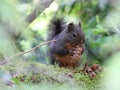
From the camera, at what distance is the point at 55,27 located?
3371mm

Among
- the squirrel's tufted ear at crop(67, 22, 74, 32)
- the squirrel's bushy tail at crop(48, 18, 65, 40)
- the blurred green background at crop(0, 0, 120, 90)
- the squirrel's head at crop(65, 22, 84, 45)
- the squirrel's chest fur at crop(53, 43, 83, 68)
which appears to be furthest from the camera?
the squirrel's bushy tail at crop(48, 18, 65, 40)

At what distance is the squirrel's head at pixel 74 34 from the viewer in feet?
9.75

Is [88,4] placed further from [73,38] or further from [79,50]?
[79,50]

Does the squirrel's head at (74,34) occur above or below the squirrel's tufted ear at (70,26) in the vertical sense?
below

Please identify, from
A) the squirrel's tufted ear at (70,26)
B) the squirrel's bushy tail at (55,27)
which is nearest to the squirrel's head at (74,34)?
the squirrel's tufted ear at (70,26)

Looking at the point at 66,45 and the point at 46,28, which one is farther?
the point at 46,28

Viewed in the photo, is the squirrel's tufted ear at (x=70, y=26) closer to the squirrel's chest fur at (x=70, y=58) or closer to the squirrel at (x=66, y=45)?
the squirrel at (x=66, y=45)

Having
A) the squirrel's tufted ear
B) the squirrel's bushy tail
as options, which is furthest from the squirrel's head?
the squirrel's bushy tail

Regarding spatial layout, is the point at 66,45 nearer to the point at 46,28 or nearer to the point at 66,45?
the point at 66,45

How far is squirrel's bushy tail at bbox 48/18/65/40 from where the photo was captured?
330 cm

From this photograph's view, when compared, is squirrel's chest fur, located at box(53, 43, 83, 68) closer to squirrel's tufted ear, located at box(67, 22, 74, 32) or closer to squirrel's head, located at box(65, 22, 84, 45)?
squirrel's head, located at box(65, 22, 84, 45)

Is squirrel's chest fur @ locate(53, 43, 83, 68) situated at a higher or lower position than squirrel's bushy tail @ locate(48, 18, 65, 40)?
lower

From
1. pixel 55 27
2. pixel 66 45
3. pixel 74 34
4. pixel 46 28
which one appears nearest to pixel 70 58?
pixel 66 45

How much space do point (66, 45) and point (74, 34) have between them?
0.51 ft
